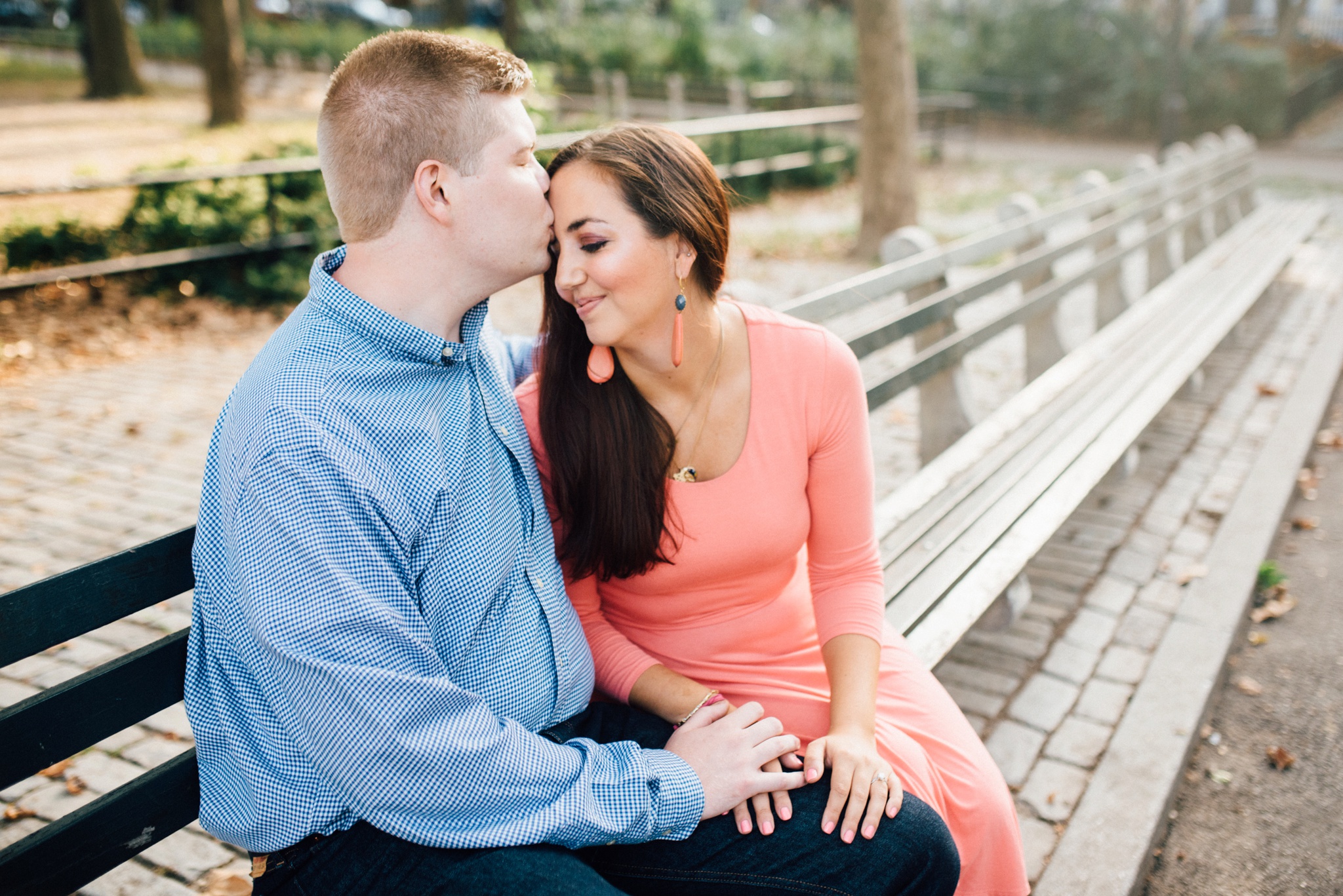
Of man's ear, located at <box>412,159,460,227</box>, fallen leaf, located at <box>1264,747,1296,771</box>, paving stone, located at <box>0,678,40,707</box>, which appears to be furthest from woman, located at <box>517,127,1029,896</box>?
paving stone, located at <box>0,678,40,707</box>

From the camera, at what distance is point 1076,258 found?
11180mm

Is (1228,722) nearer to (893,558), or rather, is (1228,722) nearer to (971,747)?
(893,558)

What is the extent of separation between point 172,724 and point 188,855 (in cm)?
75

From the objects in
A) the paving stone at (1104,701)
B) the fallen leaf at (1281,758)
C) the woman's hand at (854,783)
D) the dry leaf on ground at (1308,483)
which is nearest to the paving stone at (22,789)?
the woman's hand at (854,783)

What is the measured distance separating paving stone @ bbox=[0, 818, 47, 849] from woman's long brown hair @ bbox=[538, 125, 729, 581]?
6.45ft

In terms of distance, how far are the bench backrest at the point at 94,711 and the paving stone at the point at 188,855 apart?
1.11 metres

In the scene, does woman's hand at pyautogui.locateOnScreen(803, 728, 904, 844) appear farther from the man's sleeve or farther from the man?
the man's sleeve

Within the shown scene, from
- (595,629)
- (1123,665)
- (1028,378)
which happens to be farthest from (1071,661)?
(1028,378)

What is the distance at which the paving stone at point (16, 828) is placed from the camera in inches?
119

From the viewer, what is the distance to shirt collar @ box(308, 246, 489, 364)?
6.28 feet

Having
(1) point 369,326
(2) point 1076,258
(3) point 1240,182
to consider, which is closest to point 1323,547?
(1) point 369,326

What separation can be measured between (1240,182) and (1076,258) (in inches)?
77.1

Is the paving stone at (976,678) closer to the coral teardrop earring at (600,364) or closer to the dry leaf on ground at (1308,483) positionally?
the coral teardrop earring at (600,364)

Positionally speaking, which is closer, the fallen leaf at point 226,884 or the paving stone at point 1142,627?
the fallen leaf at point 226,884
